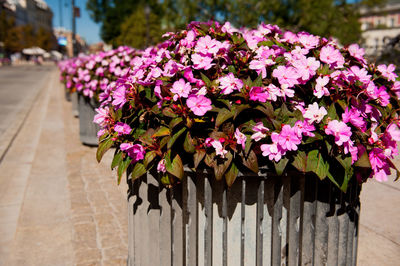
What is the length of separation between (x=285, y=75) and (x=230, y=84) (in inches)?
10.7

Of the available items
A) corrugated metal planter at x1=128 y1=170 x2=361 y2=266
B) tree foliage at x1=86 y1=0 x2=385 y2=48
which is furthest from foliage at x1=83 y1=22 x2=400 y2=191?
tree foliage at x1=86 y1=0 x2=385 y2=48

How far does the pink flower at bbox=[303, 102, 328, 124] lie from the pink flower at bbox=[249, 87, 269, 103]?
19 cm

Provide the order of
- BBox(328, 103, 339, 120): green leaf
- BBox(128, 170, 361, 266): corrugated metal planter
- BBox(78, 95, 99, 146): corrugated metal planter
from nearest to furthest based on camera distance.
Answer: BBox(328, 103, 339, 120): green leaf, BBox(128, 170, 361, 266): corrugated metal planter, BBox(78, 95, 99, 146): corrugated metal planter

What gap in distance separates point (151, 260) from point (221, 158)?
0.80 m

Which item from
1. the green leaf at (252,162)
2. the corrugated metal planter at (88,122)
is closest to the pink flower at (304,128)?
the green leaf at (252,162)

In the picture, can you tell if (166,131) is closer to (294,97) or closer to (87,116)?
(294,97)

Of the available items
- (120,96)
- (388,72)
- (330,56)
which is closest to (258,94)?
(330,56)

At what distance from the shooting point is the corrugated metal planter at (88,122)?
6.37m

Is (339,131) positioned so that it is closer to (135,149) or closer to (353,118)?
(353,118)

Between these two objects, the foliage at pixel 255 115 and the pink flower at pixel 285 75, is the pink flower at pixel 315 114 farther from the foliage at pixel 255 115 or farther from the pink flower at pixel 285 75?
the pink flower at pixel 285 75

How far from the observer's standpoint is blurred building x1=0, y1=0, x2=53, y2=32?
9756 centimetres

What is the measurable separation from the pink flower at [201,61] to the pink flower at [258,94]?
284 mm

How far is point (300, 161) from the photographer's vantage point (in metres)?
1.80

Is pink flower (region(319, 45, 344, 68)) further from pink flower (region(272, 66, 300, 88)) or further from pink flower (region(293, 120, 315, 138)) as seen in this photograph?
pink flower (region(293, 120, 315, 138))
